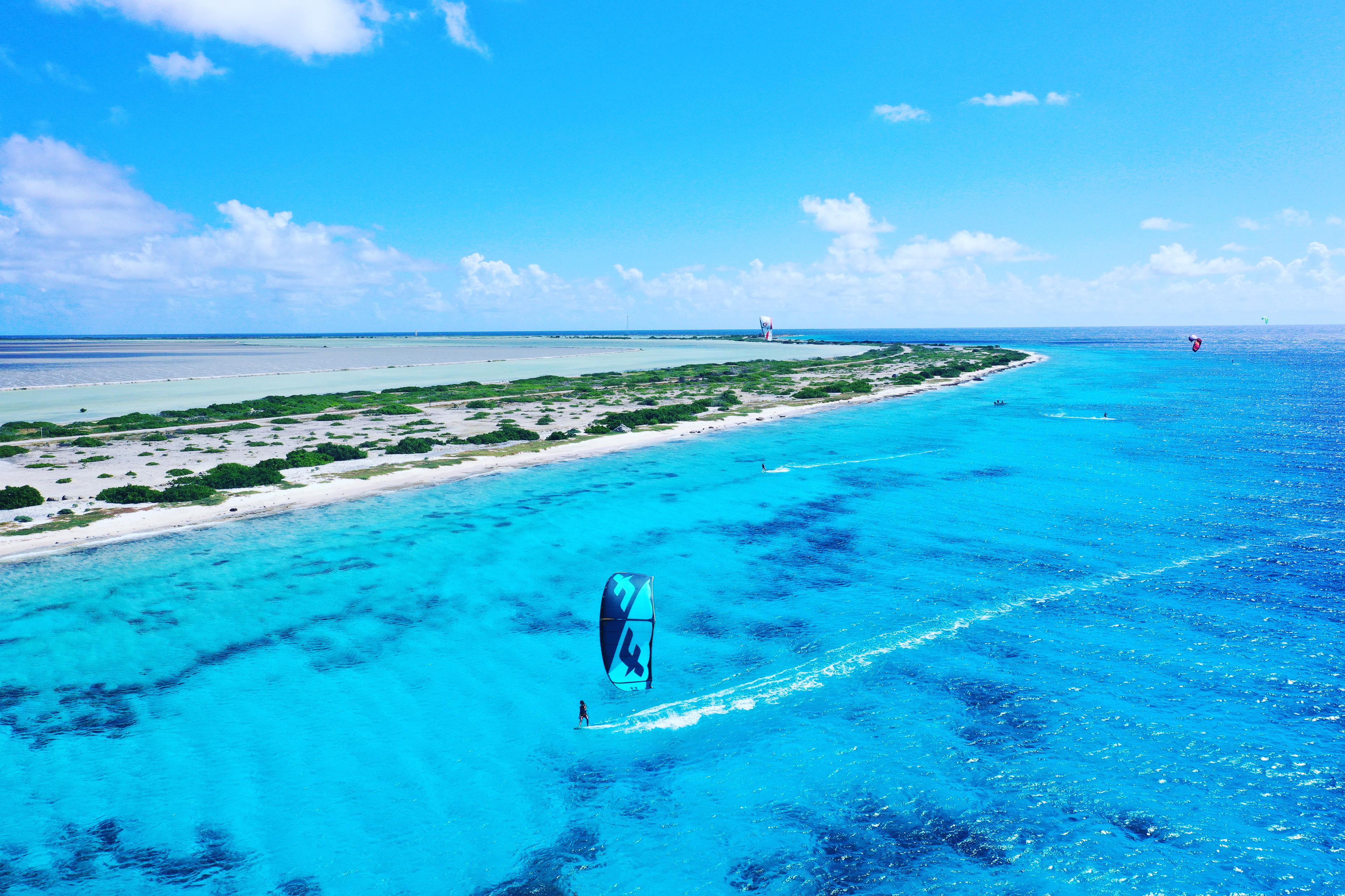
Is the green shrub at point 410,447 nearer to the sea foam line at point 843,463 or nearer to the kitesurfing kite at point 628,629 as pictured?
the sea foam line at point 843,463

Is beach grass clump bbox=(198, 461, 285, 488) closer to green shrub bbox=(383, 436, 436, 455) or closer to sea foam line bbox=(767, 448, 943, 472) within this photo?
green shrub bbox=(383, 436, 436, 455)

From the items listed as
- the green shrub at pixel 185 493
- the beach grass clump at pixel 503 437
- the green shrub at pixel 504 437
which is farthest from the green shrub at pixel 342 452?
the green shrub at pixel 185 493

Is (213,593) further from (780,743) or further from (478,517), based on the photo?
(780,743)

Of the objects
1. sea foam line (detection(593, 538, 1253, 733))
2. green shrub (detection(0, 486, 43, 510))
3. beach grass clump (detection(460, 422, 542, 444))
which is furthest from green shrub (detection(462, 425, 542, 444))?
sea foam line (detection(593, 538, 1253, 733))

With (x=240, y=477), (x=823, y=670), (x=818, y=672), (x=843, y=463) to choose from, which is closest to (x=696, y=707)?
(x=818, y=672)

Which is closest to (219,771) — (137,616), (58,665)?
(58,665)

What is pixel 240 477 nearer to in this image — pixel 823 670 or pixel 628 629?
pixel 628 629
